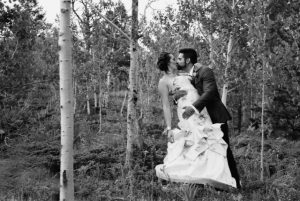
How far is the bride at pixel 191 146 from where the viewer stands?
5.50 metres

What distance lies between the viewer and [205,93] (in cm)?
572

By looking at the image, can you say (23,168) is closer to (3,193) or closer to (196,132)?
(3,193)

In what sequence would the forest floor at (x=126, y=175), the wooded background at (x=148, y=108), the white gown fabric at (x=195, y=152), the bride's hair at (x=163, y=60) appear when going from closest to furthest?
the white gown fabric at (x=195, y=152), the bride's hair at (x=163, y=60), the forest floor at (x=126, y=175), the wooded background at (x=148, y=108)

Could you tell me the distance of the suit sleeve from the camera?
5715mm

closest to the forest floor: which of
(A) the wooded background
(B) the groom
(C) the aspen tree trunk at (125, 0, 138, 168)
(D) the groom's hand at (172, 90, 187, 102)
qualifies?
(A) the wooded background

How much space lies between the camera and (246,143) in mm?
12289

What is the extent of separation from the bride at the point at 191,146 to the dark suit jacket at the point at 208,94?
0.28ft

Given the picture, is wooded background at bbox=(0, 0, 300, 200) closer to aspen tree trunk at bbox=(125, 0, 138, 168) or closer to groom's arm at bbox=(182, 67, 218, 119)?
aspen tree trunk at bbox=(125, 0, 138, 168)

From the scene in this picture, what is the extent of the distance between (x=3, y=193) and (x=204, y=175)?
338 cm

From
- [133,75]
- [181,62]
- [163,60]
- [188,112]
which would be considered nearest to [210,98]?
[188,112]

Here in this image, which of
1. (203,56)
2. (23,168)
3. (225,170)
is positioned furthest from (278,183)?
(203,56)

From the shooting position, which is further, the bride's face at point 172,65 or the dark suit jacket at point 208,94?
the bride's face at point 172,65

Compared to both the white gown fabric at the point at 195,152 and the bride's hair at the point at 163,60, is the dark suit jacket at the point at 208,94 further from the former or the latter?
the bride's hair at the point at 163,60

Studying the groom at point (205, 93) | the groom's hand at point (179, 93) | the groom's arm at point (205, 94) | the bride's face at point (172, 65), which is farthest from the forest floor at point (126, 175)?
the bride's face at point (172, 65)
